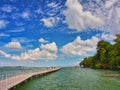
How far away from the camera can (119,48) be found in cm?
8394

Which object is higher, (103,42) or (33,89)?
(103,42)

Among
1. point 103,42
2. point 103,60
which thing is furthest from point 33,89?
point 103,42

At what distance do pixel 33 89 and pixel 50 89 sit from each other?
2.09m

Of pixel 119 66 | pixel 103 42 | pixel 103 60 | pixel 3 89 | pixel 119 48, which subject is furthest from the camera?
pixel 103 42

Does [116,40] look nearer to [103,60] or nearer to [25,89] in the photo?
[103,60]

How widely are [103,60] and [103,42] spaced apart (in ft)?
35.9

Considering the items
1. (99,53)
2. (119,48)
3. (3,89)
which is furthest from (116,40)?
(3,89)

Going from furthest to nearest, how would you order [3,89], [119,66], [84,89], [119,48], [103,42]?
[103,42] → [119,48] → [119,66] → [84,89] → [3,89]

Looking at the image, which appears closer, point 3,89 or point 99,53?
point 3,89

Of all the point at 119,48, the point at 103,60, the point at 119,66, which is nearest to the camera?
the point at 119,66

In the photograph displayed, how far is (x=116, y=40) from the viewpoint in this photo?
279ft

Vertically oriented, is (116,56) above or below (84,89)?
above

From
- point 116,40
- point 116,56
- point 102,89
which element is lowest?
point 102,89

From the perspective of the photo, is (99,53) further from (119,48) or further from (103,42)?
(119,48)
